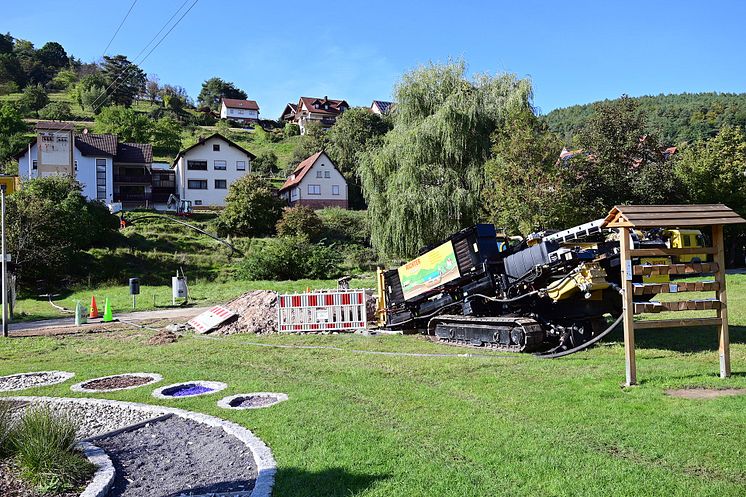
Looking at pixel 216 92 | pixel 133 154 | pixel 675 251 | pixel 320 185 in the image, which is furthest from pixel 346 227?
pixel 216 92

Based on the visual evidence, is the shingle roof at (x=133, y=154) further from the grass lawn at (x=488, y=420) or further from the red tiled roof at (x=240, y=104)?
the grass lawn at (x=488, y=420)

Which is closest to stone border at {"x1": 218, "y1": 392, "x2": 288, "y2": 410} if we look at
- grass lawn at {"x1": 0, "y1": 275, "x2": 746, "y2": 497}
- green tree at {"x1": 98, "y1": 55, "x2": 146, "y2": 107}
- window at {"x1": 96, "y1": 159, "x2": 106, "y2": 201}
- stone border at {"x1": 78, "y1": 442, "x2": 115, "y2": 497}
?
grass lawn at {"x1": 0, "y1": 275, "x2": 746, "y2": 497}

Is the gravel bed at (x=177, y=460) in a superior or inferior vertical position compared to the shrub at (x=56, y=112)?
inferior

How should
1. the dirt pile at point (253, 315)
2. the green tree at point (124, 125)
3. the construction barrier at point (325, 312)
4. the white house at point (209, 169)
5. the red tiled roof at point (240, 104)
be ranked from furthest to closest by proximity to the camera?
the red tiled roof at point (240, 104), the green tree at point (124, 125), the white house at point (209, 169), the dirt pile at point (253, 315), the construction barrier at point (325, 312)

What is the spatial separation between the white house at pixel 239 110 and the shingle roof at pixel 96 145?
5677 centimetres

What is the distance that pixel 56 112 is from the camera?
91.4 meters

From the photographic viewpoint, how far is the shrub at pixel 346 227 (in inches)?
1864

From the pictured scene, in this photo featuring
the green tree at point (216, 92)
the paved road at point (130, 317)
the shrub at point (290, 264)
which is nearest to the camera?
the paved road at point (130, 317)

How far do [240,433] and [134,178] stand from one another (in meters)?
63.9

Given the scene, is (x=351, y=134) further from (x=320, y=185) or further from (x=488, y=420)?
(x=488, y=420)

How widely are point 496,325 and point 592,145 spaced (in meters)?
18.4

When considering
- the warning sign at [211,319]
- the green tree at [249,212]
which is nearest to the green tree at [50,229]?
the green tree at [249,212]

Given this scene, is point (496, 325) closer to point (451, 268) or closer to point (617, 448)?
point (451, 268)

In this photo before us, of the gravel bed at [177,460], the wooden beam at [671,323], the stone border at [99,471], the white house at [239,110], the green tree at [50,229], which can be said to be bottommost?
the gravel bed at [177,460]
